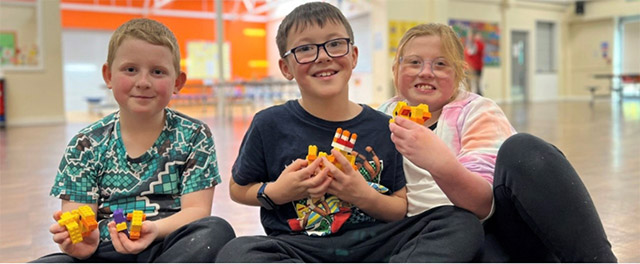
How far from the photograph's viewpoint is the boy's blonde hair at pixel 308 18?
3.98ft

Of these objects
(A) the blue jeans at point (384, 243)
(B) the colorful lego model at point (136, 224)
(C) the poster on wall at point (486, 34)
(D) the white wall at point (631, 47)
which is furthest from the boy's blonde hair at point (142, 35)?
(D) the white wall at point (631, 47)

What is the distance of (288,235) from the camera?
1.18 m

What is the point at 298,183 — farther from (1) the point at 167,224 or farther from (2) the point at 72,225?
(2) the point at 72,225

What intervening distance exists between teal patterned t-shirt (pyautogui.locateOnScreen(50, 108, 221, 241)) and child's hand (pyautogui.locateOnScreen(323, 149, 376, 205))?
1.16ft

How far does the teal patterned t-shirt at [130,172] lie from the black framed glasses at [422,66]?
551 millimetres

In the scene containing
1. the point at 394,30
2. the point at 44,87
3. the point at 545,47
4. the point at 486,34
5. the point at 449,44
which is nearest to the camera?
the point at 449,44

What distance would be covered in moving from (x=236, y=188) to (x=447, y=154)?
0.50 meters

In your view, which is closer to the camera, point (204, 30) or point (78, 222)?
point (78, 222)

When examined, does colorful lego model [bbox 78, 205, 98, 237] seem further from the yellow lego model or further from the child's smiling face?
the child's smiling face

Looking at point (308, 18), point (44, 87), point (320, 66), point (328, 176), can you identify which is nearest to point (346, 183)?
point (328, 176)

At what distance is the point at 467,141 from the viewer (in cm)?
124

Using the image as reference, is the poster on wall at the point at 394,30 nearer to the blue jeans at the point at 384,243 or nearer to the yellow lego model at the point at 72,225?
the blue jeans at the point at 384,243

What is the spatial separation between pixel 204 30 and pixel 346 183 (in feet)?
53.3

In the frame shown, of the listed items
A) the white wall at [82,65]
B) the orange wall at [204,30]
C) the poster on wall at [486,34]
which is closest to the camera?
the poster on wall at [486,34]
